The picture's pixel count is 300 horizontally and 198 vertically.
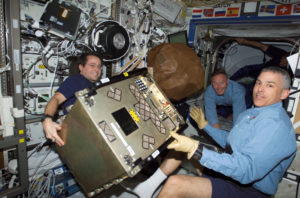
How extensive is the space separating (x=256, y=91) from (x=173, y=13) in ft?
6.94

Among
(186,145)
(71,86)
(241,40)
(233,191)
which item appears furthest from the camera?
(241,40)

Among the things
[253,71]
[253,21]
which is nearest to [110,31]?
[253,21]

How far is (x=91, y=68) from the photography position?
2064 mm

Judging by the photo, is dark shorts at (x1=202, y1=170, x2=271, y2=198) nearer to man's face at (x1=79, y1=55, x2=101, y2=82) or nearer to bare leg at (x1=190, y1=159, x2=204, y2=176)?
bare leg at (x1=190, y1=159, x2=204, y2=176)

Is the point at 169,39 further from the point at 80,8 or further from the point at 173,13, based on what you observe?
the point at 80,8

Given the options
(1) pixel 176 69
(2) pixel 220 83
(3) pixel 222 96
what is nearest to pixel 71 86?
(1) pixel 176 69

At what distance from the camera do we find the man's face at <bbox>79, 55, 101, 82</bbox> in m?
2.05

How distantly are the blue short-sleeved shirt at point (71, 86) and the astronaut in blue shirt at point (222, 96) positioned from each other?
6.49 ft

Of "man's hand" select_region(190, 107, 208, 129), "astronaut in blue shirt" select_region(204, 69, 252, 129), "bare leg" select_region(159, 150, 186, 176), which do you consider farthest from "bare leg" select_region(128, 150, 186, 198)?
"astronaut in blue shirt" select_region(204, 69, 252, 129)

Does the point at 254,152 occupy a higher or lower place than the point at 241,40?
lower

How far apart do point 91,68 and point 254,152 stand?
73.4 inches

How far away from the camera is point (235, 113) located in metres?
2.67

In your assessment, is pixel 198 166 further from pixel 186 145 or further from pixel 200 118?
pixel 186 145

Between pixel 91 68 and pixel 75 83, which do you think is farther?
pixel 91 68
